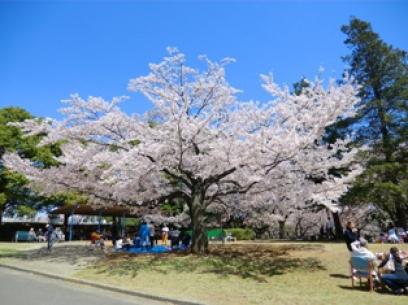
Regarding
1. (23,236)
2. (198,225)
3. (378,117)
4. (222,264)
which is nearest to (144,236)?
(198,225)

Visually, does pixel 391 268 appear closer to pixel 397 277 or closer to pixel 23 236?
pixel 397 277

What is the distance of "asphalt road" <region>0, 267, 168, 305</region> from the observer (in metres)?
8.98

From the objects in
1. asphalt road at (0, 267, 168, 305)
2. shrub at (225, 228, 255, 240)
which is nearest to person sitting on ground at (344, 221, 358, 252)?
asphalt road at (0, 267, 168, 305)

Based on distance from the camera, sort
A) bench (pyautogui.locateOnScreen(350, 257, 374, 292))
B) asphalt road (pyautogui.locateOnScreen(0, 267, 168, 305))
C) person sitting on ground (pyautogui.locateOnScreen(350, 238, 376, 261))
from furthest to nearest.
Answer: person sitting on ground (pyautogui.locateOnScreen(350, 238, 376, 261))
bench (pyautogui.locateOnScreen(350, 257, 374, 292))
asphalt road (pyautogui.locateOnScreen(0, 267, 168, 305))

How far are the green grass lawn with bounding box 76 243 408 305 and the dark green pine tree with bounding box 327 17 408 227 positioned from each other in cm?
895

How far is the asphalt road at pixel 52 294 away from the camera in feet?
29.5

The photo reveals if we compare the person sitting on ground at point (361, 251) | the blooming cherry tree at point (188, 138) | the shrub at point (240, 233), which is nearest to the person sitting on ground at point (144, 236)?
the blooming cherry tree at point (188, 138)

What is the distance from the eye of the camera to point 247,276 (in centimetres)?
1241

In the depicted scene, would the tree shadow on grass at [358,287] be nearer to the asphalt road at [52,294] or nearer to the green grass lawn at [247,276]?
the green grass lawn at [247,276]

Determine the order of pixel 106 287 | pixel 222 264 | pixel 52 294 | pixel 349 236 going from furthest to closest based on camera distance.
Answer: pixel 222 264 < pixel 349 236 < pixel 106 287 < pixel 52 294

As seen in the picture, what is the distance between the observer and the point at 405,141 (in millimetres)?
25062

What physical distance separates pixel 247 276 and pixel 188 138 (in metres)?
5.21

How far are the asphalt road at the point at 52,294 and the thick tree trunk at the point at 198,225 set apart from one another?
5.78 meters

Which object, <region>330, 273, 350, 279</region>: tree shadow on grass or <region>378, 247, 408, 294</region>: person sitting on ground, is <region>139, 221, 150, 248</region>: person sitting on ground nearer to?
<region>330, 273, 350, 279</region>: tree shadow on grass
